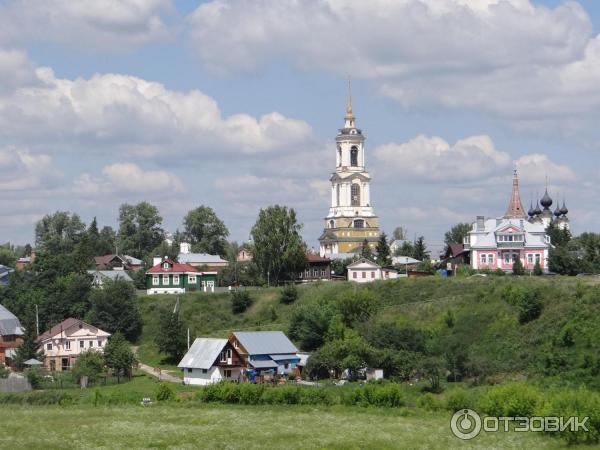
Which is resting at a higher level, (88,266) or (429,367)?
(88,266)

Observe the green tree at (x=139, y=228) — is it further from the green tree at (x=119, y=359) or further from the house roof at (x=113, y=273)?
the green tree at (x=119, y=359)

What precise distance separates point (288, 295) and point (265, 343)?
59.8 feet

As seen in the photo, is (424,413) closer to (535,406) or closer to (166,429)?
(535,406)

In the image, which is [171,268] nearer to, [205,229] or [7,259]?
[205,229]

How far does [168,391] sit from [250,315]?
104ft

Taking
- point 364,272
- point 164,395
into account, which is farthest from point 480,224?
point 164,395

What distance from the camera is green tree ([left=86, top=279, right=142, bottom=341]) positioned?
282ft

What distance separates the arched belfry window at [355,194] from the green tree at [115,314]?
55.0m

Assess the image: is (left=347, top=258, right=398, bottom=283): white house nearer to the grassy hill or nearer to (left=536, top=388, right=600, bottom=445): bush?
the grassy hill

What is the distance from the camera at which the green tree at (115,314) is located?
3386 inches

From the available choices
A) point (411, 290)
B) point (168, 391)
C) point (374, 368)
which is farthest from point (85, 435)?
point (411, 290)

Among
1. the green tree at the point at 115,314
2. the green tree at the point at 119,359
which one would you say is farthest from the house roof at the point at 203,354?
the green tree at the point at 115,314

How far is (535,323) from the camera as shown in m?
69.1

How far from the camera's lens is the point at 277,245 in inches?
3991
